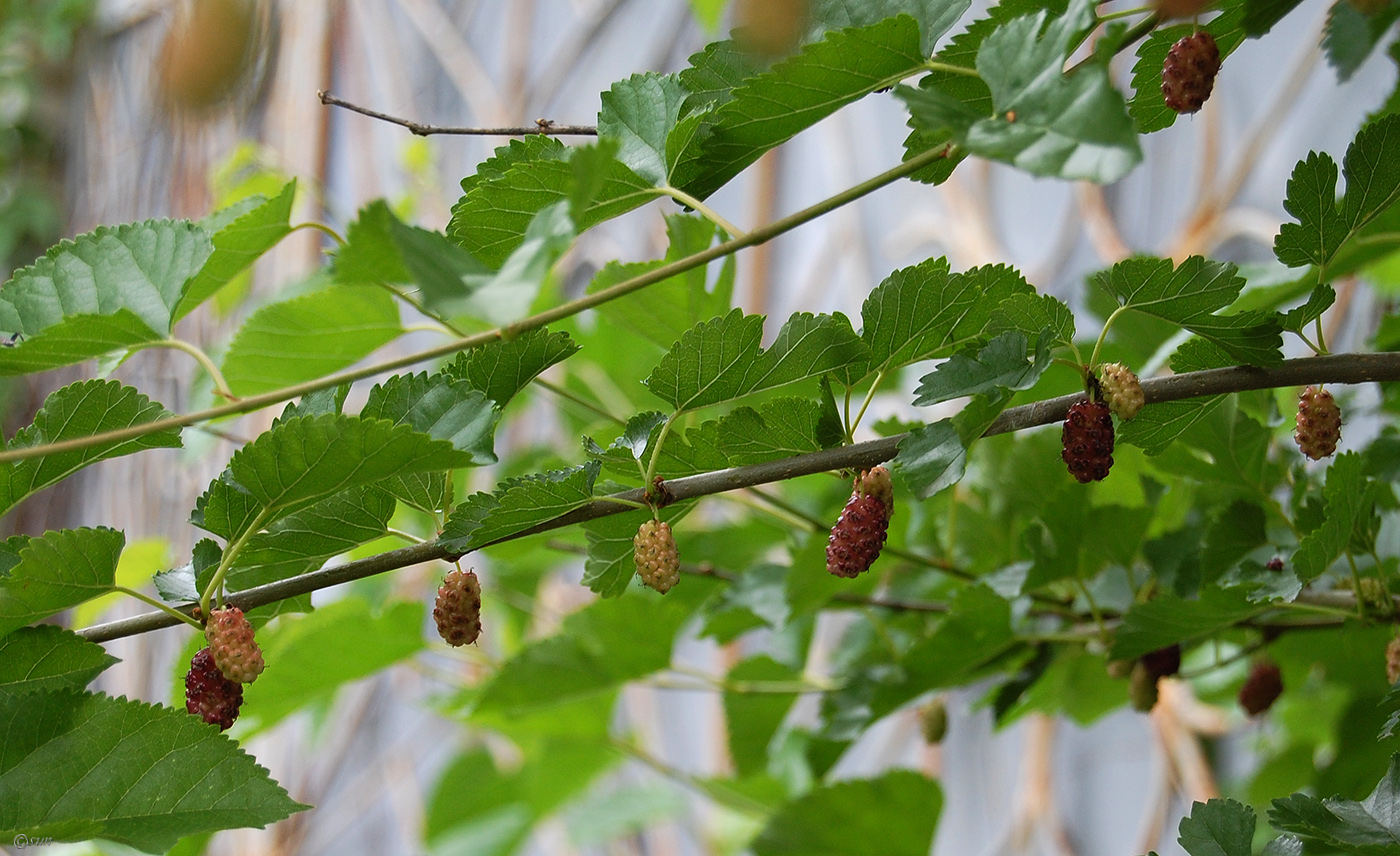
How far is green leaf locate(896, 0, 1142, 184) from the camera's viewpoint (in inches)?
7.1

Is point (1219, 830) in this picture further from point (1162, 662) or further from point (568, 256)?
point (568, 256)

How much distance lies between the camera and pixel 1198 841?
10.9 inches

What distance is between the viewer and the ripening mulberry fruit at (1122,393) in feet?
0.82

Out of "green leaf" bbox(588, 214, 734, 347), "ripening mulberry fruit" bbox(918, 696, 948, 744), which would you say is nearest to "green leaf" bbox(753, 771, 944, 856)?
"ripening mulberry fruit" bbox(918, 696, 948, 744)

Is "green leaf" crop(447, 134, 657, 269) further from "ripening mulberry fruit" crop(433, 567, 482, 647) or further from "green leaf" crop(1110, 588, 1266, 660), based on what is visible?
"green leaf" crop(1110, 588, 1266, 660)

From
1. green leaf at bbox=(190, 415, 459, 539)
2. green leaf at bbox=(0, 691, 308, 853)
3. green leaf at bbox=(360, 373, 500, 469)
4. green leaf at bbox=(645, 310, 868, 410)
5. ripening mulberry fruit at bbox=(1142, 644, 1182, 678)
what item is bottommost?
green leaf at bbox=(0, 691, 308, 853)

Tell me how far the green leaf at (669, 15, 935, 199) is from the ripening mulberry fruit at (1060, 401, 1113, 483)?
86mm

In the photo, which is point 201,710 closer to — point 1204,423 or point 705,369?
point 705,369

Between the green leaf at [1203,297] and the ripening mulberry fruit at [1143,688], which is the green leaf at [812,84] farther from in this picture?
the ripening mulberry fruit at [1143,688]

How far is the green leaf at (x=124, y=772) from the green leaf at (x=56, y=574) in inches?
0.8

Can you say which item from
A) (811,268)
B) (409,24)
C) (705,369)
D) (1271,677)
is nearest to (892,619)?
(1271,677)

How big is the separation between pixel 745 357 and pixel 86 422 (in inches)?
6.3

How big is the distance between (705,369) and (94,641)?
0.57ft

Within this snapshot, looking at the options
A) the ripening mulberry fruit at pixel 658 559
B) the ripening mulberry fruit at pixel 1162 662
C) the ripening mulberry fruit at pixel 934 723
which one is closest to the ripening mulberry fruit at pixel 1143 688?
the ripening mulberry fruit at pixel 1162 662
